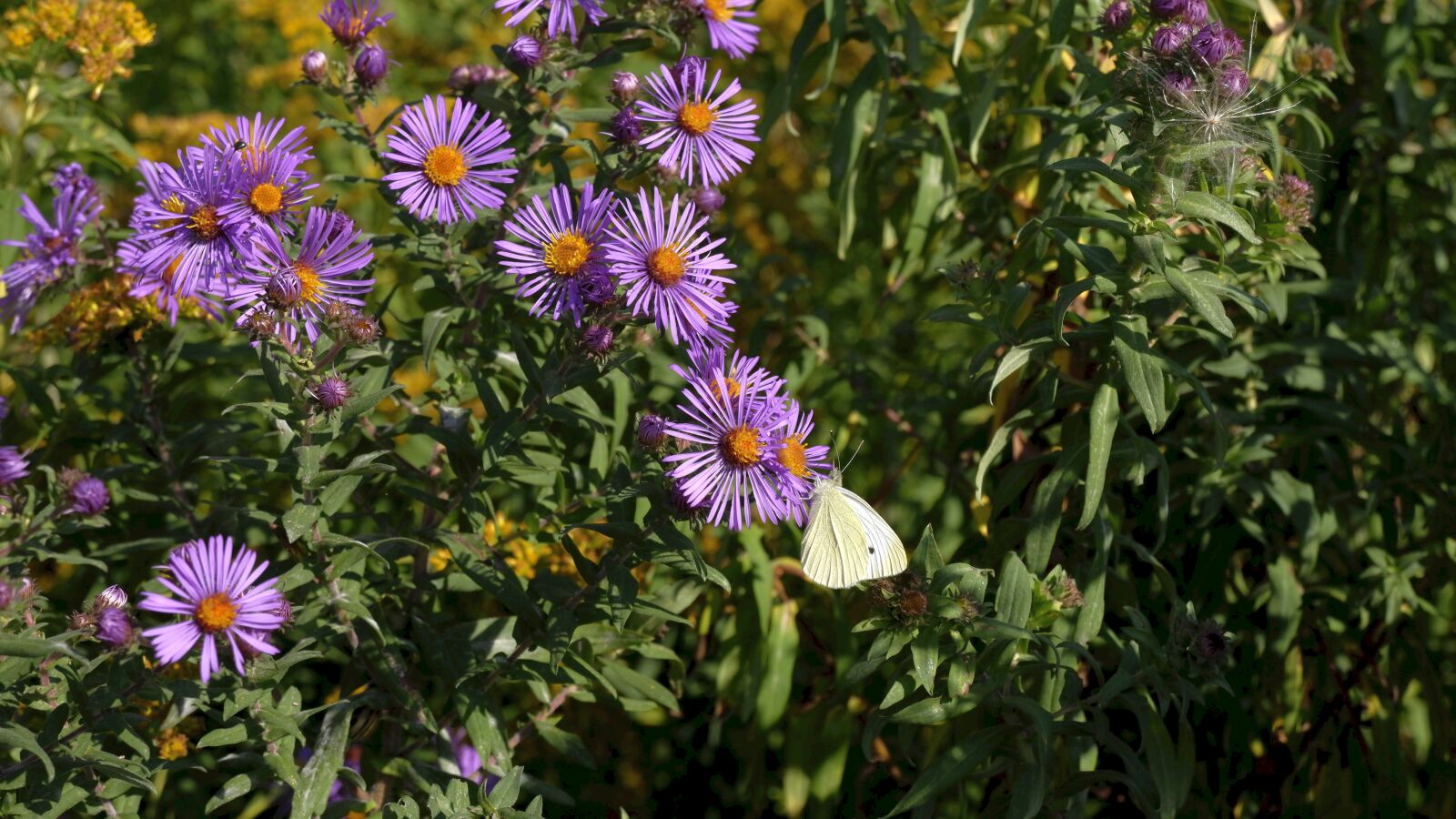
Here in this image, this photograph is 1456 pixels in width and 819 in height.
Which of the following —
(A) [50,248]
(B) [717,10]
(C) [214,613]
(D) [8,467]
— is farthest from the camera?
(A) [50,248]

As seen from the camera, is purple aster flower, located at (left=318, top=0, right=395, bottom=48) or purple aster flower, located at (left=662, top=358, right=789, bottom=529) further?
purple aster flower, located at (left=318, top=0, right=395, bottom=48)

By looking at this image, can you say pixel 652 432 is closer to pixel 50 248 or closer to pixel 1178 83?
pixel 1178 83

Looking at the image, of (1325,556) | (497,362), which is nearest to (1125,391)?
(1325,556)

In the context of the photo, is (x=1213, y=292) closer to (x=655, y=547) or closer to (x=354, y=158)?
(x=655, y=547)

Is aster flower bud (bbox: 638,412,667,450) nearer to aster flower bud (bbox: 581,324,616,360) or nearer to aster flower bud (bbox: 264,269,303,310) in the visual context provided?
aster flower bud (bbox: 581,324,616,360)

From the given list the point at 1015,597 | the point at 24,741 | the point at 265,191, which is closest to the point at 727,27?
the point at 265,191

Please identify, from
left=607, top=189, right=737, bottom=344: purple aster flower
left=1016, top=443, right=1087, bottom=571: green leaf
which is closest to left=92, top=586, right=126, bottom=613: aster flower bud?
left=607, top=189, right=737, bottom=344: purple aster flower
